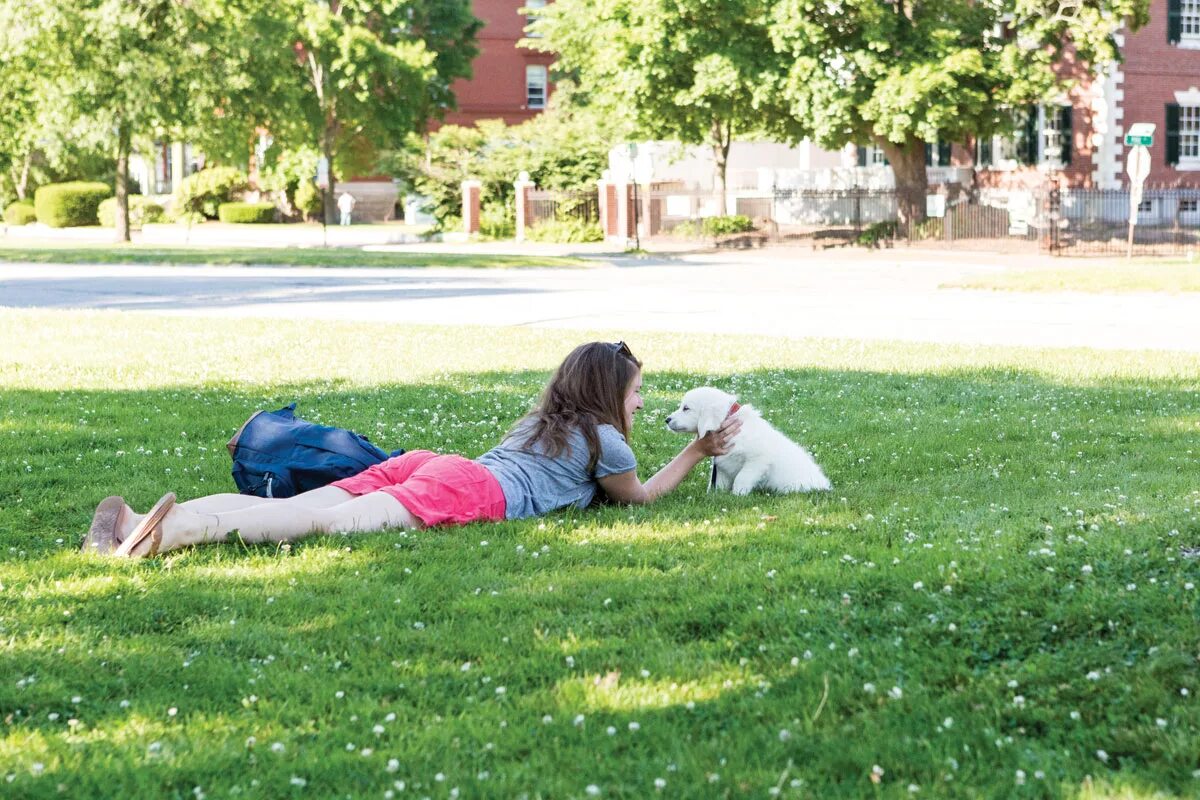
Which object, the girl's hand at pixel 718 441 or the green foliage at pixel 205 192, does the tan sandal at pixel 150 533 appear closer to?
the girl's hand at pixel 718 441

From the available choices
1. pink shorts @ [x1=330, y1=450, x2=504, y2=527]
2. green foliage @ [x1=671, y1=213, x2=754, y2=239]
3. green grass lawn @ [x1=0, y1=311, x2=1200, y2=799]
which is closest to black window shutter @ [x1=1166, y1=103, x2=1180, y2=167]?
green foliage @ [x1=671, y1=213, x2=754, y2=239]

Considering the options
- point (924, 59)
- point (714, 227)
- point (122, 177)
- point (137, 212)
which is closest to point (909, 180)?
point (924, 59)

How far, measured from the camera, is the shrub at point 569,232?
42.5m

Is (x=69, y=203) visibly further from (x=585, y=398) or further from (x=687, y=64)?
(x=585, y=398)

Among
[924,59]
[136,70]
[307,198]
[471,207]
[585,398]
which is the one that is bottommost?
[585,398]

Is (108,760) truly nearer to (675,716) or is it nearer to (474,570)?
(675,716)

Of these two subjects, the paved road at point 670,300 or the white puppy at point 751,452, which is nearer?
the white puppy at point 751,452

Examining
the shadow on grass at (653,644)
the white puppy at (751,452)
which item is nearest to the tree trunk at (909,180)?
the shadow on grass at (653,644)

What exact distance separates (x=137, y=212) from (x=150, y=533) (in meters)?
56.9

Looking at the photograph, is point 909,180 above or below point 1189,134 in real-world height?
below

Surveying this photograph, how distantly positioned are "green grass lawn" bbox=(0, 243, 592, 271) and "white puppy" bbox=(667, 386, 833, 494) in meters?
24.4

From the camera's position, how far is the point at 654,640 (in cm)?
457

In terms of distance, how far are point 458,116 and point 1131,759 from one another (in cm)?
6203

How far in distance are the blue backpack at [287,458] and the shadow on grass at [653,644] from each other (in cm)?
56
